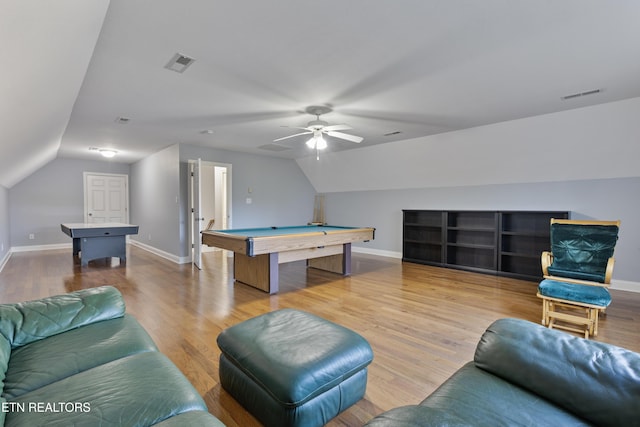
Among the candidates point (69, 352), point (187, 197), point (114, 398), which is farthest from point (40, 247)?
point (114, 398)

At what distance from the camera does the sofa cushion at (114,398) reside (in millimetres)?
958

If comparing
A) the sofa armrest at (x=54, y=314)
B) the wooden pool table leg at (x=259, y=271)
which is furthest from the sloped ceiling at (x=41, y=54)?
the wooden pool table leg at (x=259, y=271)

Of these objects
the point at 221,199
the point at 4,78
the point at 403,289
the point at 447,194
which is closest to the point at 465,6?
the point at 4,78

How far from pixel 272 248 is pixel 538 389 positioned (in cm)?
283

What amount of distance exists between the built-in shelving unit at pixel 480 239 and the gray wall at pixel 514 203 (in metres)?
0.19

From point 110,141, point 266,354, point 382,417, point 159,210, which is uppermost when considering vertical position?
point 110,141

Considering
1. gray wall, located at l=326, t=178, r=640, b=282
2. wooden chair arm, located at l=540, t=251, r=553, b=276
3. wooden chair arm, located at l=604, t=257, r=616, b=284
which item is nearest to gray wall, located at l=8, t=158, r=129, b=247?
gray wall, located at l=326, t=178, r=640, b=282

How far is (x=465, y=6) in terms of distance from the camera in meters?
1.79

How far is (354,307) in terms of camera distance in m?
3.25

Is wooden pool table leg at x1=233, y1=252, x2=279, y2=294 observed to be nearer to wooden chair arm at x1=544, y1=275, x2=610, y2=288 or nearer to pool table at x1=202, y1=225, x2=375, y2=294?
pool table at x1=202, y1=225, x2=375, y2=294

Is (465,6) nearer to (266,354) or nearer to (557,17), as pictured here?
(557,17)

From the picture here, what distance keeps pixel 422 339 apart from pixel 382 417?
5.77ft

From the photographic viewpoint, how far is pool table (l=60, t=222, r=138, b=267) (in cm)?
511

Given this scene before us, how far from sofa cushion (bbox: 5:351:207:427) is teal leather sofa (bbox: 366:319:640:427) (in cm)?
73
